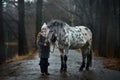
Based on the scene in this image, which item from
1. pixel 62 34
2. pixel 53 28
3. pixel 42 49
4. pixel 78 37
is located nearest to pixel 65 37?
pixel 62 34

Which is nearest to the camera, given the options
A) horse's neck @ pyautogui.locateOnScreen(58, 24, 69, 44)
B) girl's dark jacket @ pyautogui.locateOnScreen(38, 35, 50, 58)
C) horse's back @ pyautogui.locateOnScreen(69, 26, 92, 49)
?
girl's dark jacket @ pyautogui.locateOnScreen(38, 35, 50, 58)

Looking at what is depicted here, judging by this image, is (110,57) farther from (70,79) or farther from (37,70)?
(70,79)

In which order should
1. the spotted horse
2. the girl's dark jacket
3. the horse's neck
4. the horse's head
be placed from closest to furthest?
the girl's dark jacket < the horse's head < the spotted horse < the horse's neck

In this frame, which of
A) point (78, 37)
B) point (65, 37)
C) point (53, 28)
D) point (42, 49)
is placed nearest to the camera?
point (42, 49)

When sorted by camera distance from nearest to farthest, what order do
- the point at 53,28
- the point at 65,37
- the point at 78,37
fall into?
the point at 53,28
the point at 65,37
the point at 78,37

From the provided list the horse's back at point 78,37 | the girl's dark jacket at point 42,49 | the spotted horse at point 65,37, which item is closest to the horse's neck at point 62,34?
the spotted horse at point 65,37

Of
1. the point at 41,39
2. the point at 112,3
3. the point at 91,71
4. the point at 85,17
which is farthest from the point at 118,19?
the point at 85,17

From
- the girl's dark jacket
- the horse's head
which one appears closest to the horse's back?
the horse's head

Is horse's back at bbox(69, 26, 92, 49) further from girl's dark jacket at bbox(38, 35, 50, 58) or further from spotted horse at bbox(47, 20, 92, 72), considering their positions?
girl's dark jacket at bbox(38, 35, 50, 58)

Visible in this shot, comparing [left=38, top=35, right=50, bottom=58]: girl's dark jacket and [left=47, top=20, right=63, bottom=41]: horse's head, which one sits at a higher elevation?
[left=47, top=20, right=63, bottom=41]: horse's head

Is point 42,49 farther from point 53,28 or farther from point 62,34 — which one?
point 62,34

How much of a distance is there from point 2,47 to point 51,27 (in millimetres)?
15786

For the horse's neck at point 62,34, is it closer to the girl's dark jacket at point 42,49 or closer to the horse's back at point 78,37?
the horse's back at point 78,37

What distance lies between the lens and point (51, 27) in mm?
15766
